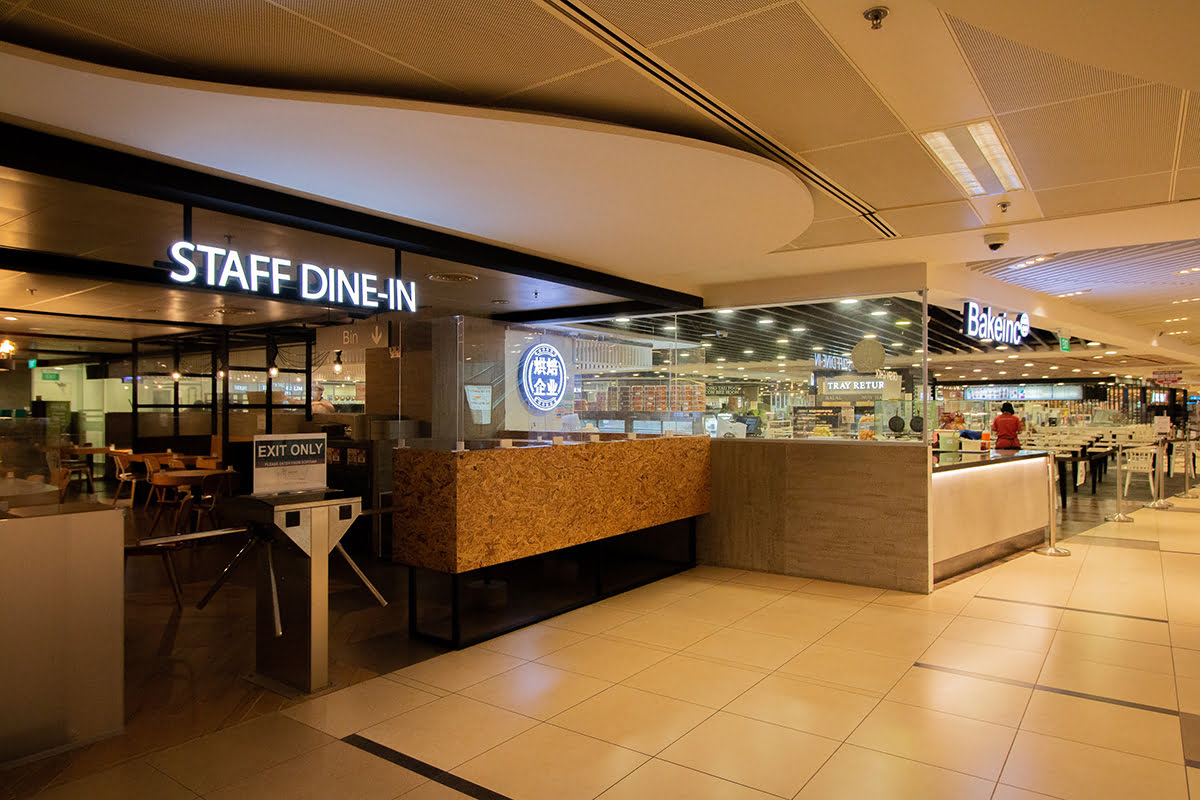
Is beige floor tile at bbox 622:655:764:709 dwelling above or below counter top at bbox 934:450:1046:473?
below

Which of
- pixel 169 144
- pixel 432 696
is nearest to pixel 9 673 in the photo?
pixel 432 696

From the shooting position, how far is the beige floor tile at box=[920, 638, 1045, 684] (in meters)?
4.20

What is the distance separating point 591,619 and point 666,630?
632mm

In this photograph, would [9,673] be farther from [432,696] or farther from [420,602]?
[420,602]

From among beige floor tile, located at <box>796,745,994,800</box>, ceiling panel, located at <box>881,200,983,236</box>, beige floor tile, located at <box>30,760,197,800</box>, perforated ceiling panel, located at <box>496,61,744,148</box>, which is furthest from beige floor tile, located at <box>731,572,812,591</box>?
beige floor tile, located at <box>30,760,197,800</box>

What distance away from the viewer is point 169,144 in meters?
3.12

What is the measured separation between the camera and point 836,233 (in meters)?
5.26

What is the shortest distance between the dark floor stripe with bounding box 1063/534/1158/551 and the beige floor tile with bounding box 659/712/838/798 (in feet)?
21.9

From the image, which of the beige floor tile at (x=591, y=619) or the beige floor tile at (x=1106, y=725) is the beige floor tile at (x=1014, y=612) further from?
the beige floor tile at (x=591, y=619)

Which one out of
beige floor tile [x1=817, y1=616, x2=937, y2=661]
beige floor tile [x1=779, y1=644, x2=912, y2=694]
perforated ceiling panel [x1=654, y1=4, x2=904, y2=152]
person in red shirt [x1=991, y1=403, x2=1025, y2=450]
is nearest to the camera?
perforated ceiling panel [x1=654, y1=4, x2=904, y2=152]

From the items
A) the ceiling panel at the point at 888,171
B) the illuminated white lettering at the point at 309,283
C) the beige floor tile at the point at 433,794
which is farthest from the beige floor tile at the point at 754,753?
the illuminated white lettering at the point at 309,283

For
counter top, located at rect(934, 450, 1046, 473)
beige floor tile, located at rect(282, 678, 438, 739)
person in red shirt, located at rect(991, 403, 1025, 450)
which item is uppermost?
person in red shirt, located at rect(991, 403, 1025, 450)

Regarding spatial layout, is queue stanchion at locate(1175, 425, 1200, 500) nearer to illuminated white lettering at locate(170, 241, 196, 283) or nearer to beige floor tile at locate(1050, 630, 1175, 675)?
beige floor tile at locate(1050, 630, 1175, 675)

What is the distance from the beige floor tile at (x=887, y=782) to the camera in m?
2.85
